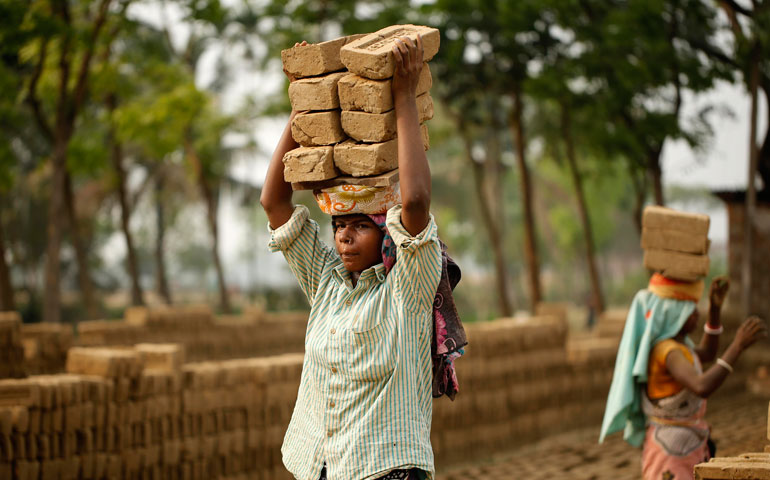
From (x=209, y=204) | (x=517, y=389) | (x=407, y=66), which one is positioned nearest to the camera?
(x=407, y=66)

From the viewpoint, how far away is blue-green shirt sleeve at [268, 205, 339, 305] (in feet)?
11.2

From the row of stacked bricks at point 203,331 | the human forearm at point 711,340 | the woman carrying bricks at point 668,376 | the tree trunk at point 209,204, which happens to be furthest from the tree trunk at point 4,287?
the human forearm at point 711,340

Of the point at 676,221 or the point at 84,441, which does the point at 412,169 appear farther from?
the point at 84,441

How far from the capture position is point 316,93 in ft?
11.3

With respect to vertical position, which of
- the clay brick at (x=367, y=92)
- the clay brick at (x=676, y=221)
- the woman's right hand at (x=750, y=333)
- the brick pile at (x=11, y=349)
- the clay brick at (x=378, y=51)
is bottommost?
the brick pile at (x=11, y=349)

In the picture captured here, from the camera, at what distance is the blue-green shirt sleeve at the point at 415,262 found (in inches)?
118

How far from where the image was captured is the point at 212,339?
1239cm

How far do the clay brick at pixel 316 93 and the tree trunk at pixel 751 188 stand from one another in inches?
483

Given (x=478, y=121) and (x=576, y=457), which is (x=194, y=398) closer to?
(x=576, y=457)

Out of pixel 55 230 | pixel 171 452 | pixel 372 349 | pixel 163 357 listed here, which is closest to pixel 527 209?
pixel 55 230

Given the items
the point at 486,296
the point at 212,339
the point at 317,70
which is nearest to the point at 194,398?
the point at 317,70

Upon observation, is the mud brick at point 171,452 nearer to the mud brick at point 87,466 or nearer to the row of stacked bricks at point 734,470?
the mud brick at point 87,466

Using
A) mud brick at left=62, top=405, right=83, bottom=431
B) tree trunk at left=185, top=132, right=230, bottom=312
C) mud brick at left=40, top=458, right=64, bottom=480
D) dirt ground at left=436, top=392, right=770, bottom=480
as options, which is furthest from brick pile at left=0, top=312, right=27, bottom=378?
tree trunk at left=185, top=132, right=230, bottom=312

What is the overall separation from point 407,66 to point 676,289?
8.94 feet
